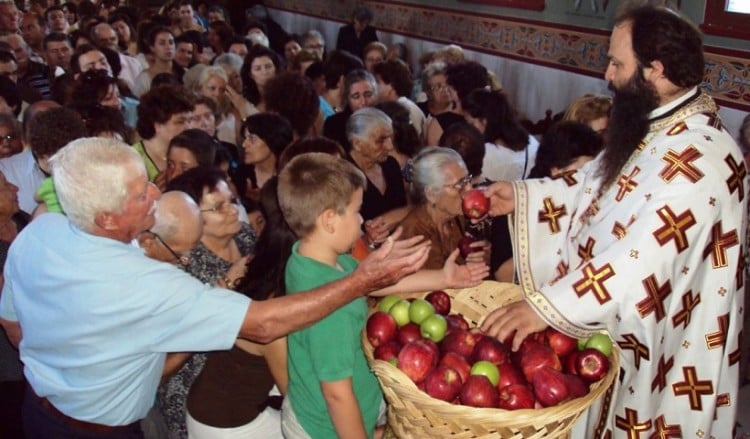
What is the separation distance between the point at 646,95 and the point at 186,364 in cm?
209

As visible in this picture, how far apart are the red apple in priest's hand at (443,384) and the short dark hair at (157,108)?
328cm

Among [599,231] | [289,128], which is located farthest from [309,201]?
[289,128]

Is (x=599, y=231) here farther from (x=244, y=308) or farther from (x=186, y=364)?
(x=186, y=364)

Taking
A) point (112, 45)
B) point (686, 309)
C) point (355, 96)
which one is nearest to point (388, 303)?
point (686, 309)

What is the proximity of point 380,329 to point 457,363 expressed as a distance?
303 millimetres

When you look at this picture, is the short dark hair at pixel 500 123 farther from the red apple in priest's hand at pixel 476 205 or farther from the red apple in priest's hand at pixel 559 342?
the red apple in priest's hand at pixel 559 342

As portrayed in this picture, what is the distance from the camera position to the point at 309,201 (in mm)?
2311

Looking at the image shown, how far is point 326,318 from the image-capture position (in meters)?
2.24

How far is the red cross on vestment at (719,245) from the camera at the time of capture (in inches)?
110

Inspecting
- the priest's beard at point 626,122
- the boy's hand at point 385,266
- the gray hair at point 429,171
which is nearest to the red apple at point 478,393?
the boy's hand at point 385,266

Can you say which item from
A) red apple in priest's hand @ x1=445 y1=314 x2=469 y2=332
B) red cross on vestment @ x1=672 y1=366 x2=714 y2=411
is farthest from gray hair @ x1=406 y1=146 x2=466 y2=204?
red cross on vestment @ x1=672 y1=366 x2=714 y2=411

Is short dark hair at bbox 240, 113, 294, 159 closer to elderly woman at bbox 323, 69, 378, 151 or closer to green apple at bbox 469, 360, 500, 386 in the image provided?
elderly woman at bbox 323, 69, 378, 151

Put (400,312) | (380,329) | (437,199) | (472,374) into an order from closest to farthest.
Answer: (472,374) < (380,329) < (400,312) < (437,199)

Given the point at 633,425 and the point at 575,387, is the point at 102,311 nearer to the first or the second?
the point at 575,387
